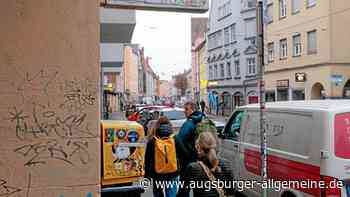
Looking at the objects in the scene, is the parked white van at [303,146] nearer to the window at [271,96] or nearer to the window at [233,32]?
the window at [271,96]

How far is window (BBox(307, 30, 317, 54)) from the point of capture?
3400 cm

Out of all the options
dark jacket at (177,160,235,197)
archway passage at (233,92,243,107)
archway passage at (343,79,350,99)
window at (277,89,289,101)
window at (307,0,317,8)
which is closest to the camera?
dark jacket at (177,160,235,197)

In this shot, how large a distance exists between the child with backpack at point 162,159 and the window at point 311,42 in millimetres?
29676

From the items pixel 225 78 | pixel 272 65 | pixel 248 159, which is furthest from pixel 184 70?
pixel 248 159

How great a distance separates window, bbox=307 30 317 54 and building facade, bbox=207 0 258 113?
35.2 feet

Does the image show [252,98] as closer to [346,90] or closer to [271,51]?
[271,51]

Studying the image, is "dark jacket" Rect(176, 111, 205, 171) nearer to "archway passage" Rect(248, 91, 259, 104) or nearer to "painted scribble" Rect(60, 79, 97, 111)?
"painted scribble" Rect(60, 79, 97, 111)

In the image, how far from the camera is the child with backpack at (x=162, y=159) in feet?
20.7

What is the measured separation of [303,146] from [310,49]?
30623 mm

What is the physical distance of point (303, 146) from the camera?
561 centimetres

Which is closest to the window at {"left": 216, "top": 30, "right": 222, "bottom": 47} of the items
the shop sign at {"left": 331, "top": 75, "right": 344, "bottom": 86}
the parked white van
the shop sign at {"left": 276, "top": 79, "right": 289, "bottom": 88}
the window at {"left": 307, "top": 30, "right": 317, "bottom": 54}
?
the shop sign at {"left": 276, "top": 79, "right": 289, "bottom": 88}

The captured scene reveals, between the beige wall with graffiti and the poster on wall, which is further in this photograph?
the poster on wall

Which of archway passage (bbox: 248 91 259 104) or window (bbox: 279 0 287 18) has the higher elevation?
window (bbox: 279 0 287 18)

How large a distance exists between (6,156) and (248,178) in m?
4.14
